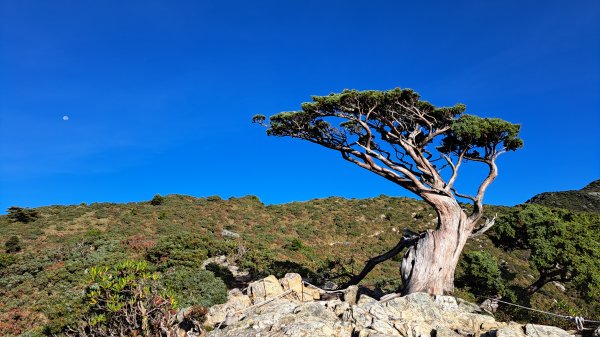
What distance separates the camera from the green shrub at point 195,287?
1612 cm

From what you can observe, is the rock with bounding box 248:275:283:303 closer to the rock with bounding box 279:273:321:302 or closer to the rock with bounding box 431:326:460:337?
the rock with bounding box 279:273:321:302

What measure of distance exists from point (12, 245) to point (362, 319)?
31.3 metres

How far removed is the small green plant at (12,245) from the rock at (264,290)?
2547 cm

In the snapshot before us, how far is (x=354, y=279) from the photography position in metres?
16.3

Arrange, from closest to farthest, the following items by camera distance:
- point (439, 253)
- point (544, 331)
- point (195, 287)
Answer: point (544, 331) < point (439, 253) < point (195, 287)

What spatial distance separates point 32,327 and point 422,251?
1763 centimetres

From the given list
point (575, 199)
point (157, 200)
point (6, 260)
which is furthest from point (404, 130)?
point (575, 199)

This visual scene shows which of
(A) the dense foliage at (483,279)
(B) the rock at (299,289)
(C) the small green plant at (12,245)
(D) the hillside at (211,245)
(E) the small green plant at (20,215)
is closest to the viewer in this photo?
(B) the rock at (299,289)

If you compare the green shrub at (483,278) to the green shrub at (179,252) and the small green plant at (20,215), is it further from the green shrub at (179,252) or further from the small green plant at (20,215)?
the small green plant at (20,215)

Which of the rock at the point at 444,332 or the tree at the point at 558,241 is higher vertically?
the tree at the point at 558,241

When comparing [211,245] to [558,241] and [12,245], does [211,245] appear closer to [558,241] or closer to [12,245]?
[12,245]

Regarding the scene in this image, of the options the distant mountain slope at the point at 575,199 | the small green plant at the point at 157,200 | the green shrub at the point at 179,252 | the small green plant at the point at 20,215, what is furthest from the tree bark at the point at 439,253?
the distant mountain slope at the point at 575,199

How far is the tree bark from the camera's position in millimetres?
13797

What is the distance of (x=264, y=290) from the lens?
14.6 metres
